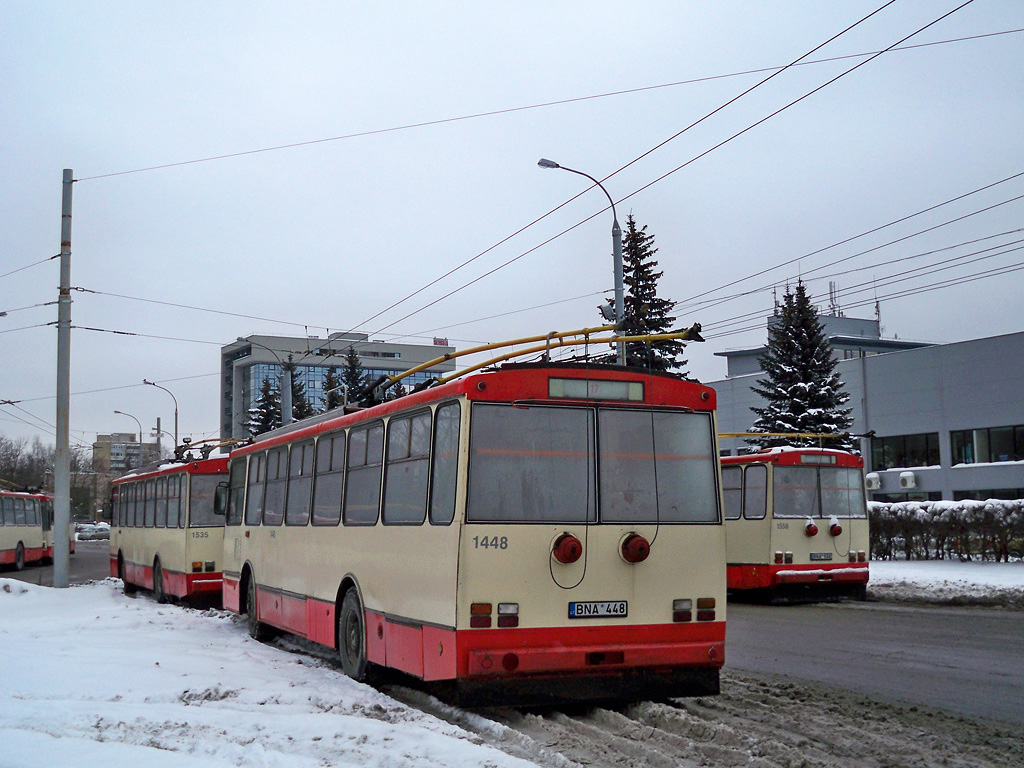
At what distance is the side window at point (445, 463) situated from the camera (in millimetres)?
8500

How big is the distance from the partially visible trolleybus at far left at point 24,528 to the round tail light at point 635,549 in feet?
115

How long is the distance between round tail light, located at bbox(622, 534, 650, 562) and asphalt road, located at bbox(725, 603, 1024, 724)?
104 inches

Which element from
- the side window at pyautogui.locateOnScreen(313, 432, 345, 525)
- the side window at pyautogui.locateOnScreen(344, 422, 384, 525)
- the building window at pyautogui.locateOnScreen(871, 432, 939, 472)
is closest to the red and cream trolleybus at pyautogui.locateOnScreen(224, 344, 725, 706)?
the side window at pyautogui.locateOnScreen(344, 422, 384, 525)

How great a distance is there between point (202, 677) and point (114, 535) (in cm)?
2008

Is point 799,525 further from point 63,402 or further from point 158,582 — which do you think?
point 63,402

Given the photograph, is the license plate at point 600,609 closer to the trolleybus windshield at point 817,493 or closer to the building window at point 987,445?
the trolleybus windshield at point 817,493

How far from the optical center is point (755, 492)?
69.3ft

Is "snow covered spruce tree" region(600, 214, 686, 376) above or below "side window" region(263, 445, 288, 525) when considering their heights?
above

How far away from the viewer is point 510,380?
8625mm

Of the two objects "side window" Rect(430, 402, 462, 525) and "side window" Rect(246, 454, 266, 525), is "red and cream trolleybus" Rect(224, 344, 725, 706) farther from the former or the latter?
"side window" Rect(246, 454, 266, 525)

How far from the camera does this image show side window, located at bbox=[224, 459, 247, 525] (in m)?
16.0

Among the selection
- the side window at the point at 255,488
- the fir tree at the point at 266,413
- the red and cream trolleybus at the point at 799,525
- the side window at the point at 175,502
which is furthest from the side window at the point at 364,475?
the fir tree at the point at 266,413

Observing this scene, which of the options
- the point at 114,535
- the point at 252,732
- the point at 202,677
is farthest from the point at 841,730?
the point at 114,535

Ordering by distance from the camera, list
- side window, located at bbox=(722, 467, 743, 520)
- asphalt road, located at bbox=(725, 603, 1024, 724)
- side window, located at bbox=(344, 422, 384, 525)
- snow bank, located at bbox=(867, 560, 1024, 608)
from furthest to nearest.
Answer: side window, located at bbox=(722, 467, 743, 520) → snow bank, located at bbox=(867, 560, 1024, 608) → side window, located at bbox=(344, 422, 384, 525) → asphalt road, located at bbox=(725, 603, 1024, 724)
